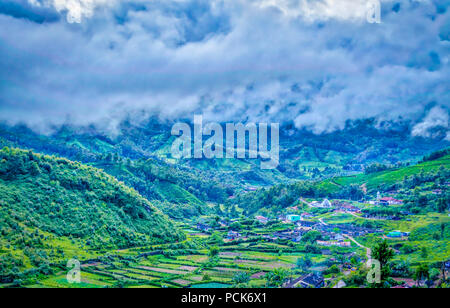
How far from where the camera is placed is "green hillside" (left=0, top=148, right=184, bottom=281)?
110ft

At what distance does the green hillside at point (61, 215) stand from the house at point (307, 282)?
64.6 ft

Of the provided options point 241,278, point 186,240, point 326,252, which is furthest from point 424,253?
point 186,240

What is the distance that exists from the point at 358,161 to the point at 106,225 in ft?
583

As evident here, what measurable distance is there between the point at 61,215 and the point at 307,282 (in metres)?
26.9

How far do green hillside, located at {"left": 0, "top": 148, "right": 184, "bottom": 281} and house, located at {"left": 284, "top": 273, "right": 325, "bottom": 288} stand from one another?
19.7m

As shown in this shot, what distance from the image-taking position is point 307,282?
30719 mm

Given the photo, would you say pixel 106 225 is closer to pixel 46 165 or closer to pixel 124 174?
pixel 46 165

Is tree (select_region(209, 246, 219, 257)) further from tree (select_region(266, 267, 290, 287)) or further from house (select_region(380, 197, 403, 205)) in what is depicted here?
house (select_region(380, 197, 403, 205))

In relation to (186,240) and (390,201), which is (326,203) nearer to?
(390,201)

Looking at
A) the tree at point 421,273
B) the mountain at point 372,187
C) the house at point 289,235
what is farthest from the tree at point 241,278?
the mountain at point 372,187

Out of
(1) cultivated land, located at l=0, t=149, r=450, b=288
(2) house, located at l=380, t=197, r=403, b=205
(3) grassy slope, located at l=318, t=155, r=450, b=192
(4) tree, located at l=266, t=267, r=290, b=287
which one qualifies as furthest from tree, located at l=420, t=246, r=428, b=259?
(3) grassy slope, located at l=318, t=155, r=450, b=192

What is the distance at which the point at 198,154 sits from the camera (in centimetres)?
16850

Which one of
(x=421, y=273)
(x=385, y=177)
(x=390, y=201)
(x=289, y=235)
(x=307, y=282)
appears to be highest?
(x=385, y=177)
